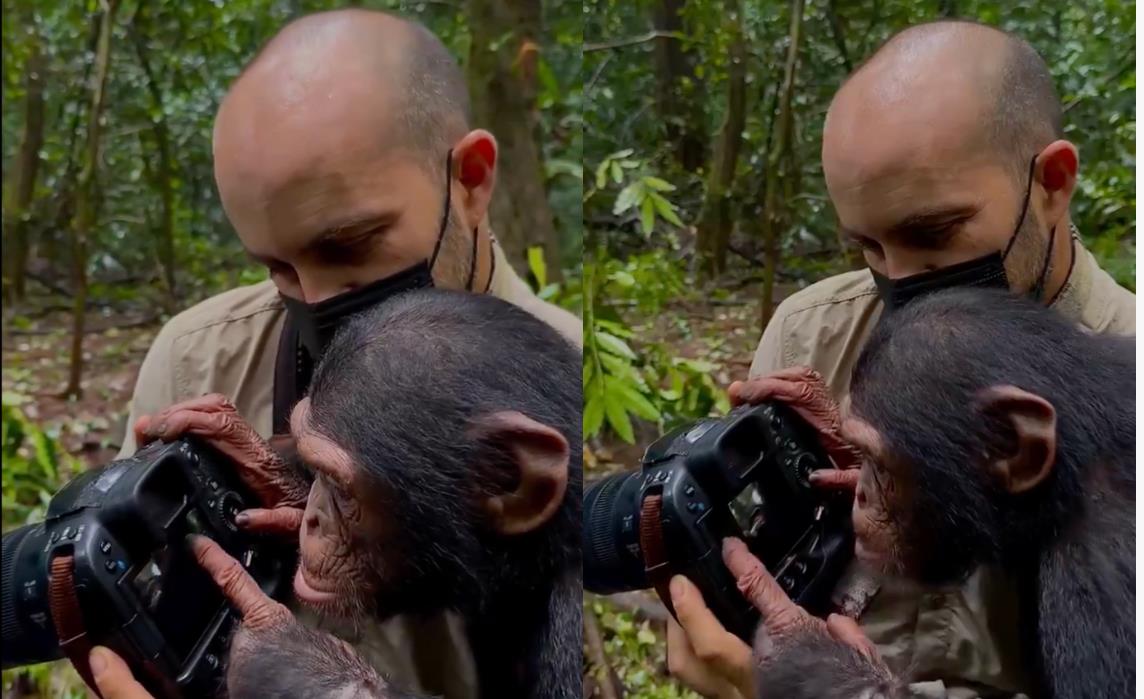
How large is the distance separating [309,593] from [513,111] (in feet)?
2.22

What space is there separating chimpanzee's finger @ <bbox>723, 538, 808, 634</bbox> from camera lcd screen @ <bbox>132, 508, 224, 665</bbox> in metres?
0.68

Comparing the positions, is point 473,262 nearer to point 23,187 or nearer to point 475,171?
point 475,171

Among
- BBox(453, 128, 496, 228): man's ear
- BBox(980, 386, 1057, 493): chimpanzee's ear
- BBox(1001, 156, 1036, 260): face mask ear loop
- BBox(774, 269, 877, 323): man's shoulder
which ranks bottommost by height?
BBox(980, 386, 1057, 493): chimpanzee's ear

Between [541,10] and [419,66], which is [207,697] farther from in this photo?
[541,10]

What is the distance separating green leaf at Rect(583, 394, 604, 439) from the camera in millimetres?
1467

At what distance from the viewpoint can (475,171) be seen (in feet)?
4.37

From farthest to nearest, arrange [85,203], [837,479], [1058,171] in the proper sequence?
[85,203] < [837,479] < [1058,171]

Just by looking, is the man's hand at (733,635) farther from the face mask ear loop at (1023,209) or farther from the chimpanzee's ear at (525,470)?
the face mask ear loop at (1023,209)

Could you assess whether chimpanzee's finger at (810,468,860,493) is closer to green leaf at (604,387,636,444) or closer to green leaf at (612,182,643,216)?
green leaf at (604,387,636,444)

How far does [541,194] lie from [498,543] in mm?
460

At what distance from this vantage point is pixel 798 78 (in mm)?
1395

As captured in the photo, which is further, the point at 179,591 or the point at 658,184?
the point at 658,184

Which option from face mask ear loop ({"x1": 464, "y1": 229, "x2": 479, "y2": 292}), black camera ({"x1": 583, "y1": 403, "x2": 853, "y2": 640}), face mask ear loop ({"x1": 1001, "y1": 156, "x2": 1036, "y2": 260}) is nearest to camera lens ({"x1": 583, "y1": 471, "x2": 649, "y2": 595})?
black camera ({"x1": 583, "y1": 403, "x2": 853, "y2": 640})

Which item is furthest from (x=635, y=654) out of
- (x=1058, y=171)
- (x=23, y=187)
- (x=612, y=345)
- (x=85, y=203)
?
(x=23, y=187)
